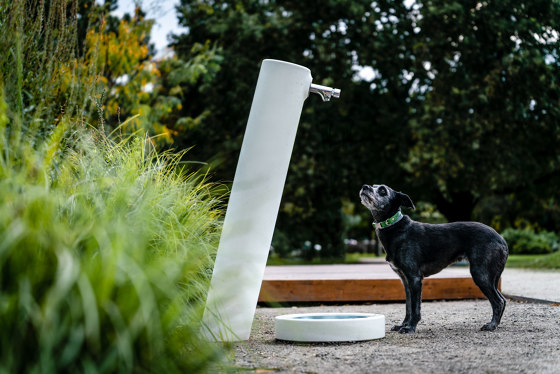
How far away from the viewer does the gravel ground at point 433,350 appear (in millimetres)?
2787

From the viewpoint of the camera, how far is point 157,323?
6.81 feet

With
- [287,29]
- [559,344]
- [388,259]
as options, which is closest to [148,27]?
[287,29]

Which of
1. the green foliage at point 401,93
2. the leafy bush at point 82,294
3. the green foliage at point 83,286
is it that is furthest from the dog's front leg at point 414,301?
the green foliage at point 401,93

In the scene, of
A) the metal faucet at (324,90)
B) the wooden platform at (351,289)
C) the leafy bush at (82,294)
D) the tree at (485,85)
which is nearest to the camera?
the leafy bush at (82,294)

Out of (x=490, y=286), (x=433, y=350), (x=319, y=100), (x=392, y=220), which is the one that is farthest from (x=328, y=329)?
(x=319, y=100)

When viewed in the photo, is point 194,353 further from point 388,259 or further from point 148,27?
point 148,27

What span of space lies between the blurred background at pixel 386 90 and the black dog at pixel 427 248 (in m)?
6.90

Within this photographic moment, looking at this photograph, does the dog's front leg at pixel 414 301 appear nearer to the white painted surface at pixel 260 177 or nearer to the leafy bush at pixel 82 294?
the white painted surface at pixel 260 177

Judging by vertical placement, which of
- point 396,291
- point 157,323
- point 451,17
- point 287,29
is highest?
point 451,17

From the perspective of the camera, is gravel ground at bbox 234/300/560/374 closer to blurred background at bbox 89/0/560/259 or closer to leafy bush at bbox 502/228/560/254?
blurred background at bbox 89/0/560/259

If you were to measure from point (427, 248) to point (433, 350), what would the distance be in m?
0.91

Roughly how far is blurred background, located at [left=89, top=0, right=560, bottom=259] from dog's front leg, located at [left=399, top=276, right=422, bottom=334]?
718 centimetres

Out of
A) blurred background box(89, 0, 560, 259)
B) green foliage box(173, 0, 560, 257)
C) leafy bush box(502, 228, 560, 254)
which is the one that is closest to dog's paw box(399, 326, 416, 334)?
blurred background box(89, 0, 560, 259)

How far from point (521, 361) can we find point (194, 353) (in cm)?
171
